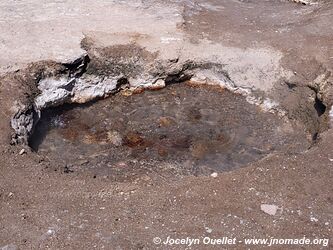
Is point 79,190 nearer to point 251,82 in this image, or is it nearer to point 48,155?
point 48,155

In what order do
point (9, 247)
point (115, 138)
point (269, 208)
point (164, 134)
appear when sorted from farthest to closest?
point (164, 134) < point (115, 138) < point (269, 208) < point (9, 247)

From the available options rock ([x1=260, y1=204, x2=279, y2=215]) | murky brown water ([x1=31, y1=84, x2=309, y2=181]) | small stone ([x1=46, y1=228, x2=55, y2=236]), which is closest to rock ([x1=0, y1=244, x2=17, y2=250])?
small stone ([x1=46, y1=228, x2=55, y2=236])

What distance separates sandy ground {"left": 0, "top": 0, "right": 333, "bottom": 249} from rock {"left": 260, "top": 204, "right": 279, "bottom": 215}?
7 centimetres

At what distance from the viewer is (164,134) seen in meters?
12.7

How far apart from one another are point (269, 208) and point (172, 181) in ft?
6.23

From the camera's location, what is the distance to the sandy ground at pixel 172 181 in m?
8.34

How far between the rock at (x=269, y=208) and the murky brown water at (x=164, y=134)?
2.71 m

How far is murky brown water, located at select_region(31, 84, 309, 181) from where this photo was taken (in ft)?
37.9

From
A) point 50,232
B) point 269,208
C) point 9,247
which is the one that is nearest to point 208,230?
point 269,208

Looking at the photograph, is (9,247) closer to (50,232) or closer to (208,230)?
(50,232)

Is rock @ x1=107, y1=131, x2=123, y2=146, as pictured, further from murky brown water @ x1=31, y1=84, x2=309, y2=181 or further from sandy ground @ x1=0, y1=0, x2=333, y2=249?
sandy ground @ x1=0, y1=0, x2=333, y2=249

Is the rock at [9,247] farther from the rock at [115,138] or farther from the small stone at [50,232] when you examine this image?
the rock at [115,138]

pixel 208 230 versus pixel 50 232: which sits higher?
pixel 208 230

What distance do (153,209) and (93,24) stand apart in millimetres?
7616
